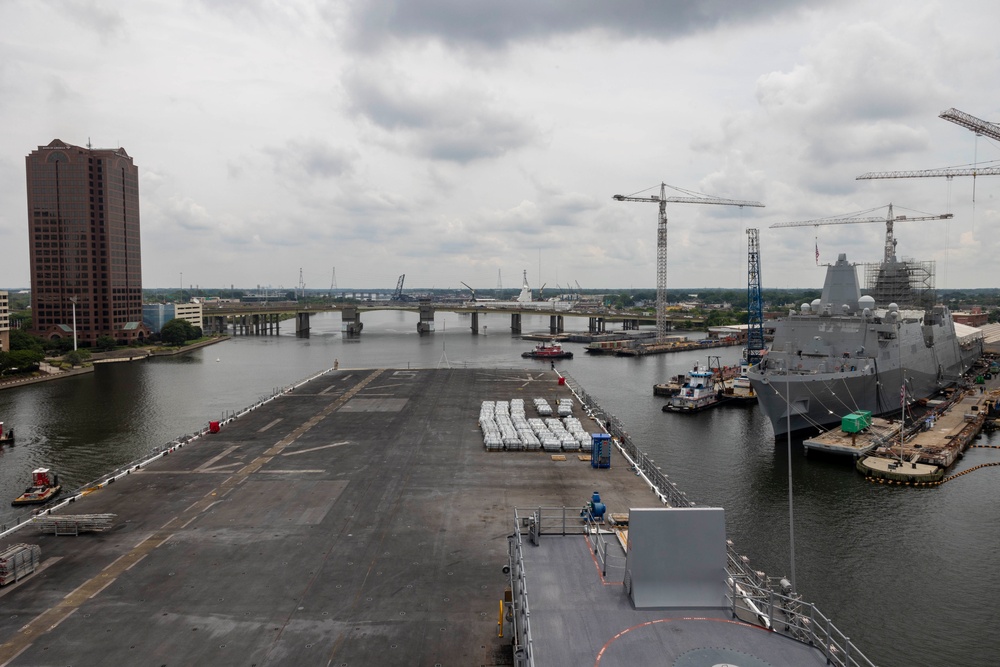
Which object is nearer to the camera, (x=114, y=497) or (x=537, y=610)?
(x=537, y=610)

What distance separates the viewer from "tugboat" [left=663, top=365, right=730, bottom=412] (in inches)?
2790

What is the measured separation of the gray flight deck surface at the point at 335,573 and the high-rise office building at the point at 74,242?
4288 inches

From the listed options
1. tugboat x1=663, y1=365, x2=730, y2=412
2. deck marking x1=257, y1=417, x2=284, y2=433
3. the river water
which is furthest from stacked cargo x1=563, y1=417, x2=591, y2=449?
tugboat x1=663, y1=365, x2=730, y2=412

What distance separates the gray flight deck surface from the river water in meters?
9.28

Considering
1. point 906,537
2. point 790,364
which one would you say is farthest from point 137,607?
point 790,364

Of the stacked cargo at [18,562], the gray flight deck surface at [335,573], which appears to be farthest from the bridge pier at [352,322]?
the stacked cargo at [18,562]

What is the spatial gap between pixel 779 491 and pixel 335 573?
3170 cm

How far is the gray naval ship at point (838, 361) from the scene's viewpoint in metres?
52.0

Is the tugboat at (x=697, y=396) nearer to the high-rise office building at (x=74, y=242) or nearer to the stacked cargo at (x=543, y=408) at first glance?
the stacked cargo at (x=543, y=408)

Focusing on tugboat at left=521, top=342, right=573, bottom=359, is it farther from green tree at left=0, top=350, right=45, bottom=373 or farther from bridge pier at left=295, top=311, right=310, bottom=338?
green tree at left=0, top=350, right=45, bottom=373

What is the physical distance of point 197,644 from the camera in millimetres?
17609

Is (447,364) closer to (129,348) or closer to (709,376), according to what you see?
(709,376)

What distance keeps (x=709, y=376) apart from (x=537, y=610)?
66.9 metres

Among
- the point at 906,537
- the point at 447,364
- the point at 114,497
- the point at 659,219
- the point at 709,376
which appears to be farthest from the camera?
the point at 659,219
